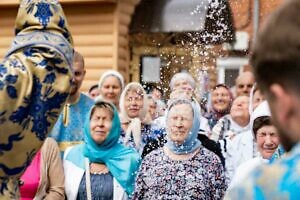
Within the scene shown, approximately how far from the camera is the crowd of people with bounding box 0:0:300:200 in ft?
4.27

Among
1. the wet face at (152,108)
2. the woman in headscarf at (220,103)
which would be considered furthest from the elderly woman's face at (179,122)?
the woman in headscarf at (220,103)

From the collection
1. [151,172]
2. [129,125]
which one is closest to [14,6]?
[129,125]

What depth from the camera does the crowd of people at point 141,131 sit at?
130 cm

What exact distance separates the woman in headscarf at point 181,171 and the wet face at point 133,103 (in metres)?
1.28

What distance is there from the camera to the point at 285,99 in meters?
1.28

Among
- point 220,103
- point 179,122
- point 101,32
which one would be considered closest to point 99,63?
point 101,32

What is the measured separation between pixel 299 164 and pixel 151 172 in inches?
144

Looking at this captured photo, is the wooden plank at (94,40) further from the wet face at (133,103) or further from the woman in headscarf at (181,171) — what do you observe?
the woman in headscarf at (181,171)

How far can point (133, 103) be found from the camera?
6.47m

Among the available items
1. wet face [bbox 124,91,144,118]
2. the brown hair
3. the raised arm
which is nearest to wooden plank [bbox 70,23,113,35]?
wet face [bbox 124,91,144,118]

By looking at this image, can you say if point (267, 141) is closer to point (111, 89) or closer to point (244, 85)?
point (111, 89)

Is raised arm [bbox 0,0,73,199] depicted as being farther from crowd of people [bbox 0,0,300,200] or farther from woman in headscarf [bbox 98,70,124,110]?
woman in headscarf [bbox 98,70,124,110]

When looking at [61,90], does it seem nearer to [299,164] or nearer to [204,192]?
[299,164]

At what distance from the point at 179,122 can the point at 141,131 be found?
1.05 m
